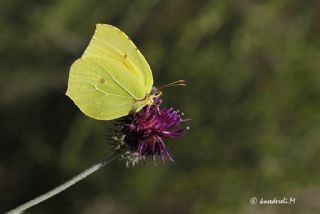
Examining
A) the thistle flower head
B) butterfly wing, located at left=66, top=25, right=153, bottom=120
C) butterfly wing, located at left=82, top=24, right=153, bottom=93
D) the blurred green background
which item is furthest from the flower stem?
the blurred green background

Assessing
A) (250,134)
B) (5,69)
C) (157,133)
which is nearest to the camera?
(157,133)

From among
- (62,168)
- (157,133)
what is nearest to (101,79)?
(157,133)

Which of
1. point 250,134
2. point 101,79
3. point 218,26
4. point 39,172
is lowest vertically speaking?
point 39,172

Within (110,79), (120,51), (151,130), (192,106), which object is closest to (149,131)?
(151,130)

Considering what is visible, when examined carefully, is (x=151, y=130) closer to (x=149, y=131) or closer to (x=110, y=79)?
(x=149, y=131)

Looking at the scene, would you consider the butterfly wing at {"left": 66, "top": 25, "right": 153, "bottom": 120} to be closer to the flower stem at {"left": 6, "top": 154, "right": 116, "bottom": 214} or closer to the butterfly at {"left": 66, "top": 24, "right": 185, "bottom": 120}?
the butterfly at {"left": 66, "top": 24, "right": 185, "bottom": 120}

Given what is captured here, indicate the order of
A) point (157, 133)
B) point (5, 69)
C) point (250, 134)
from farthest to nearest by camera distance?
point (5, 69)
point (250, 134)
point (157, 133)

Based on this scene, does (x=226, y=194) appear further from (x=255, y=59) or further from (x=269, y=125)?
(x=255, y=59)

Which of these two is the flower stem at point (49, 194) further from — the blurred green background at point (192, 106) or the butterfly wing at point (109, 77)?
the blurred green background at point (192, 106)
